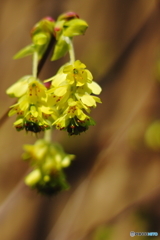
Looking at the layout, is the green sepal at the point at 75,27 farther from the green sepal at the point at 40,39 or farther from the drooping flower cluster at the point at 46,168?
the drooping flower cluster at the point at 46,168

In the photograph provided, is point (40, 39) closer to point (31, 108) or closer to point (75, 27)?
point (75, 27)

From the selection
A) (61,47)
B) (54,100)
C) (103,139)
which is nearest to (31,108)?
(54,100)

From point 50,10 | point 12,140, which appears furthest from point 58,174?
point 50,10

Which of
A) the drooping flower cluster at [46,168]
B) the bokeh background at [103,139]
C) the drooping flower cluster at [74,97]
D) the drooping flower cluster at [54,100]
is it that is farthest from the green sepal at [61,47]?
the bokeh background at [103,139]

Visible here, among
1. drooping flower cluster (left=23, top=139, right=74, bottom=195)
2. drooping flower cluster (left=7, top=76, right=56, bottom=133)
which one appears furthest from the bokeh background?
drooping flower cluster (left=7, top=76, right=56, bottom=133)

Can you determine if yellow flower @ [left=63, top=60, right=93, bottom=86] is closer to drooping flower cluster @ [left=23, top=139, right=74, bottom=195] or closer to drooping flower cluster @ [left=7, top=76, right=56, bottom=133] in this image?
drooping flower cluster @ [left=7, top=76, right=56, bottom=133]

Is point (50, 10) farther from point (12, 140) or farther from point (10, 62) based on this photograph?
point (12, 140)
